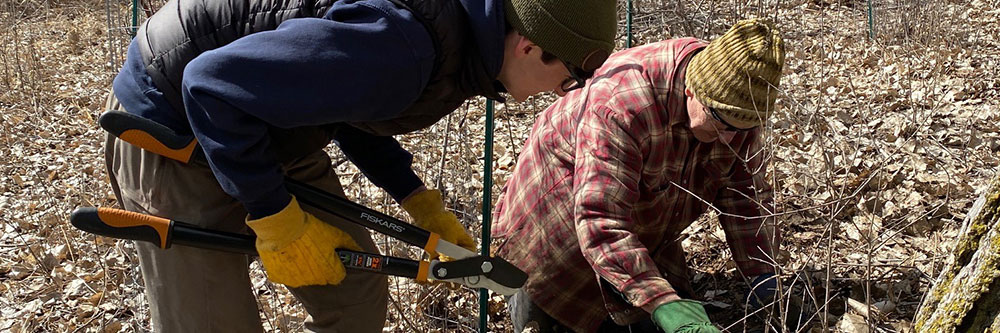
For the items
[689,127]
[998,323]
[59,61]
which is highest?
[998,323]

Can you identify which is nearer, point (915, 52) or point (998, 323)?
point (998, 323)

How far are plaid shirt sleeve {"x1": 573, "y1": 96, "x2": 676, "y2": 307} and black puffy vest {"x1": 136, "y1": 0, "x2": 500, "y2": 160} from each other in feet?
Answer: 2.36

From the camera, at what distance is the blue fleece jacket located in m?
1.67

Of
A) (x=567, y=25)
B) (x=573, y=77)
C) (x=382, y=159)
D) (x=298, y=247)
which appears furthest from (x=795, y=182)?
(x=298, y=247)

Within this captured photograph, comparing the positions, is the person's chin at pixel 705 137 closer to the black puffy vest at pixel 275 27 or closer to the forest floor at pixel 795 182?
the forest floor at pixel 795 182

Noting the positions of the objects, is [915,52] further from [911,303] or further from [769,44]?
[769,44]

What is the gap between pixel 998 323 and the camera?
4.35 feet

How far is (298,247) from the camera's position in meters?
2.12

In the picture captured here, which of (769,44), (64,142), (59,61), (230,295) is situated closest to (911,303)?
(769,44)

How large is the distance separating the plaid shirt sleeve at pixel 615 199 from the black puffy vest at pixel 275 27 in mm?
721

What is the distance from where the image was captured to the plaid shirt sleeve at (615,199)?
2.54 meters

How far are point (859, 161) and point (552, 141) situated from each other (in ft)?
5.82

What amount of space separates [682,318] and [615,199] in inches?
16.2

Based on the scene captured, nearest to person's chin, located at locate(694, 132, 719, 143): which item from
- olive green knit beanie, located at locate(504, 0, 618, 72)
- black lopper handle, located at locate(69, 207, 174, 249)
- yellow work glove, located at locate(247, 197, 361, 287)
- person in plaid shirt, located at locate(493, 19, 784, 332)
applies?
person in plaid shirt, located at locate(493, 19, 784, 332)
